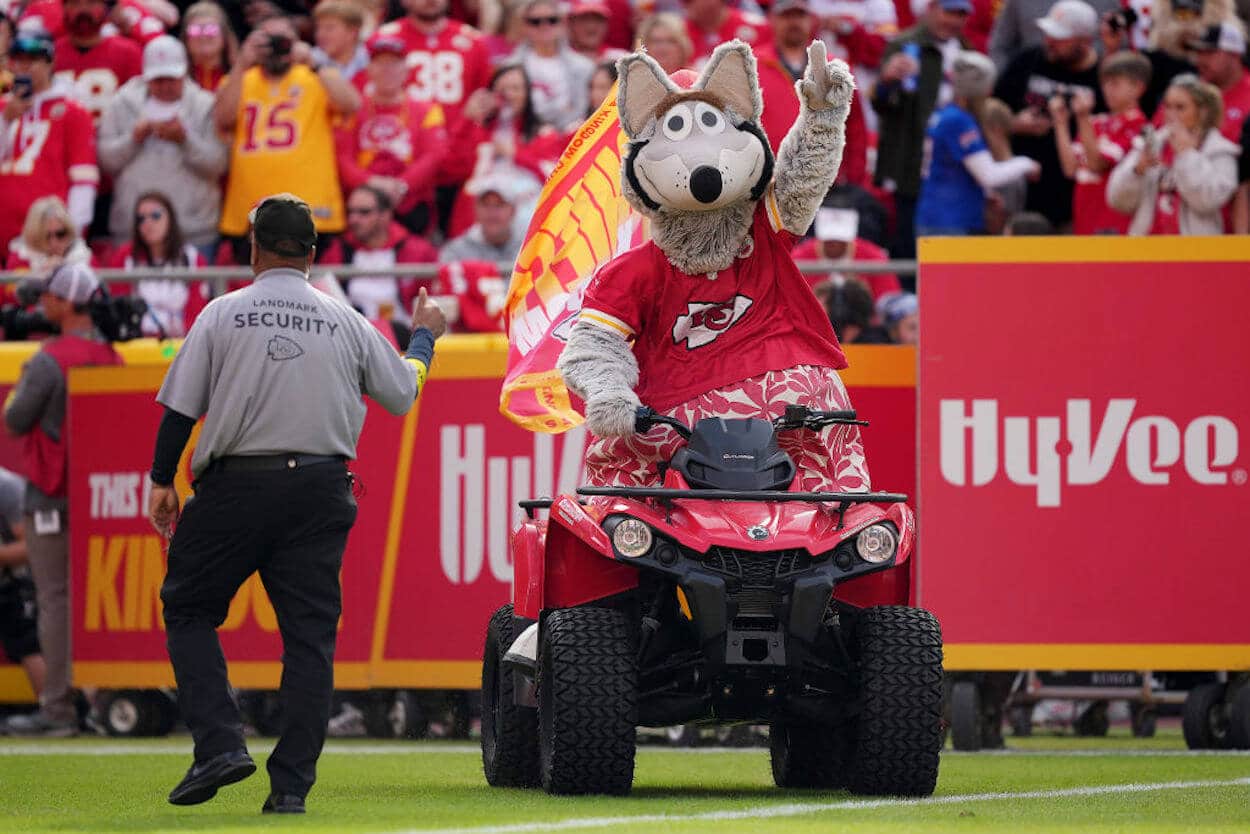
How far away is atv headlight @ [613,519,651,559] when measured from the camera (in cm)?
812

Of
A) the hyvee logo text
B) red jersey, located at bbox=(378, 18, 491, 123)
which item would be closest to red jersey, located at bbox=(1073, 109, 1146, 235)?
the hyvee logo text

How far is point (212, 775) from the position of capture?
7.82 meters

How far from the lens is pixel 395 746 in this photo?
12141mm

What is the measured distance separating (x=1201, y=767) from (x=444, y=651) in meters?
3.90

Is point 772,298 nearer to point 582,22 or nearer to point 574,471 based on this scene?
point 574,471

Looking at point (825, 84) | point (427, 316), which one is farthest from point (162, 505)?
point (825, 84)

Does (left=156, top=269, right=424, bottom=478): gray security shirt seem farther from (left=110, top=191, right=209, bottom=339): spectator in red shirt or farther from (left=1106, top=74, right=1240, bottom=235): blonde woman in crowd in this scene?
(left=1106, top=74, right=1240, bottom=235): blonde woman in crowd

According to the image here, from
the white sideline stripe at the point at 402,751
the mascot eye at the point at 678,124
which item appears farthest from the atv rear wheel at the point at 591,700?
the white sideline stripe at the point at 402,751

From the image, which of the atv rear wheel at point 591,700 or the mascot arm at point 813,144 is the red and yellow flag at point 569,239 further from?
the atv rear wheel at point 591,700

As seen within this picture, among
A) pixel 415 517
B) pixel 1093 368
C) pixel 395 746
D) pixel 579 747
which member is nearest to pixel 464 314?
pixel 415 517

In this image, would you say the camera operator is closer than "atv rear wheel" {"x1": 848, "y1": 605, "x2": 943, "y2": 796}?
No

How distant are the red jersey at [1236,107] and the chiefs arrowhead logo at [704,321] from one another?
21.2ft

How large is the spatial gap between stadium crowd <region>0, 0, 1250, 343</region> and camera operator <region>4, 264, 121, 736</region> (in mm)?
894

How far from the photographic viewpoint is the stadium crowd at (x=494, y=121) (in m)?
15.0
